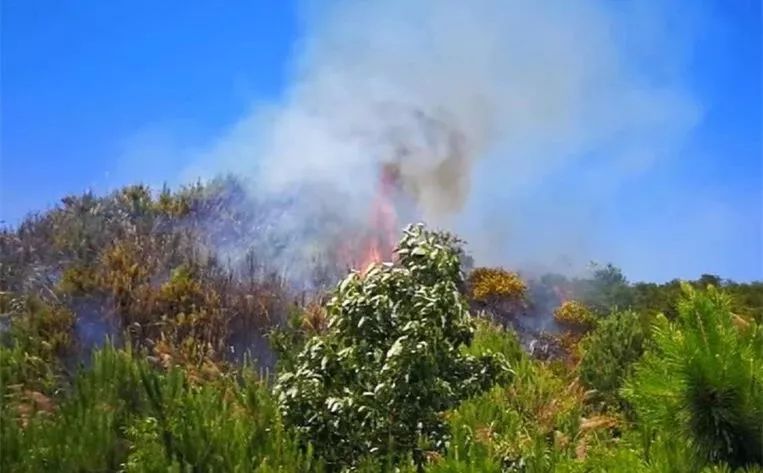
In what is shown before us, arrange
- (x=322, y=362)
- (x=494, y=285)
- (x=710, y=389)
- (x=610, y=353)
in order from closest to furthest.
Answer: (x=710, y=389), (x=322, y=362), (x=610, y=353), (x=494, y=285)

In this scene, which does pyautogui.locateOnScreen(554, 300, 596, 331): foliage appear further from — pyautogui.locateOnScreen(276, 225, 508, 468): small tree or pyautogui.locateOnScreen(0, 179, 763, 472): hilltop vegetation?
pyautogui.locateOnScreen(276, 225, 508, 468): small tree

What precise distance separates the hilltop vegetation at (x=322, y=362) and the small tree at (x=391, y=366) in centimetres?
1

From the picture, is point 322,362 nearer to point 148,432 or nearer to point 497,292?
point 148,432

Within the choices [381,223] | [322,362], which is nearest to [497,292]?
[381,223]

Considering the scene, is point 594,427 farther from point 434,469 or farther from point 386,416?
point 434,469

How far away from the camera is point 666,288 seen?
13.8m

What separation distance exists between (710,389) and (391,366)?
2668mm

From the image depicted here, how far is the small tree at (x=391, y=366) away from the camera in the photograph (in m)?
4.79

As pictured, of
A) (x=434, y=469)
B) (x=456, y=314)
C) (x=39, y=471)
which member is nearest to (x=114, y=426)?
(x=39, y=471)

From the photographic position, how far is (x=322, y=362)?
502 centimetres

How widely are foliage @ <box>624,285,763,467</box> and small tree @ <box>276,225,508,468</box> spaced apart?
97.2 inches

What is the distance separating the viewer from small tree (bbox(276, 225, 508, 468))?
15.7 ft

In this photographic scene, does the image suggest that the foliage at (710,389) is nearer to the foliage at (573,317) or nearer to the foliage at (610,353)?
the foliage at (610,353)

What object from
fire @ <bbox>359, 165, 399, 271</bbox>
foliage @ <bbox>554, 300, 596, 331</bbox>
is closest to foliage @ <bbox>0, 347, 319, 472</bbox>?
fire @ <bbox>359, 165, 399, 271</bbox>
